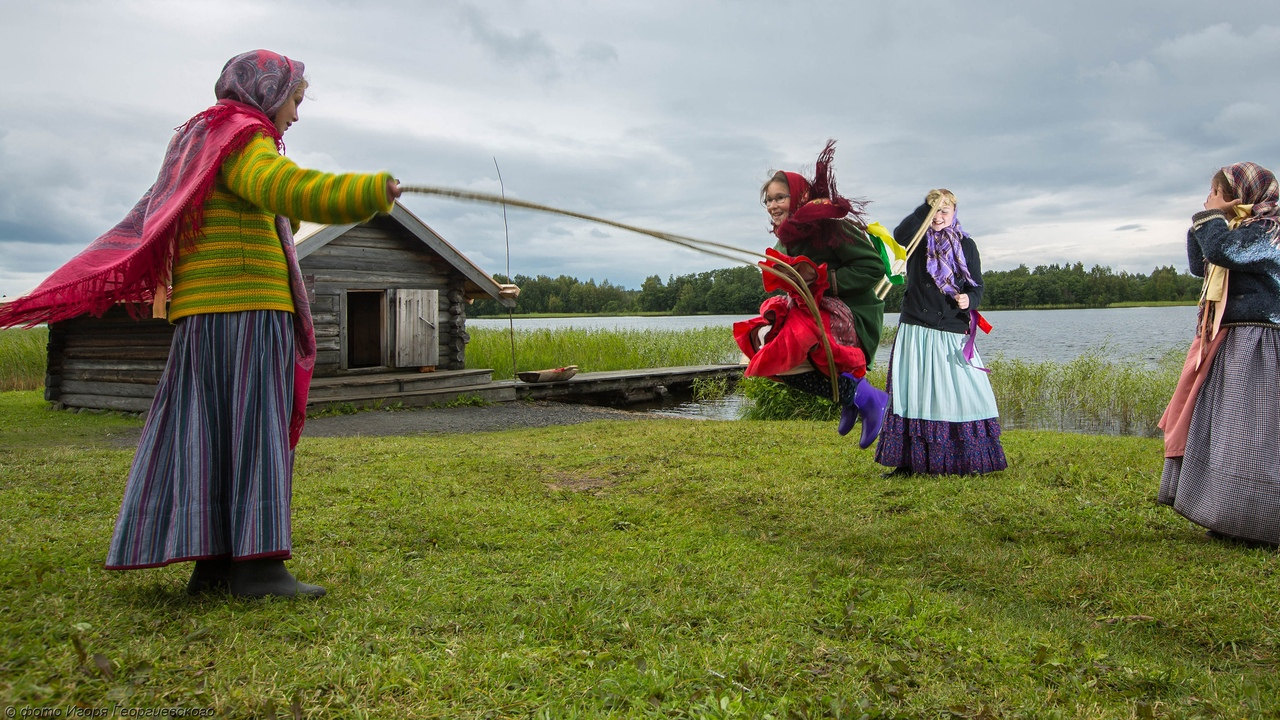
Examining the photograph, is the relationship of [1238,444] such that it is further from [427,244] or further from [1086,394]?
[427,244]

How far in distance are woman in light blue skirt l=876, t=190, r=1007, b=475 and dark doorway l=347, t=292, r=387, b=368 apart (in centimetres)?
1234

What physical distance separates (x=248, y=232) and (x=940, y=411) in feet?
17.3

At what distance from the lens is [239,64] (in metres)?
3.24

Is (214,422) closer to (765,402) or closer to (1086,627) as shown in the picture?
(1086,627)

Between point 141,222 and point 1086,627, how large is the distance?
4.26 meters

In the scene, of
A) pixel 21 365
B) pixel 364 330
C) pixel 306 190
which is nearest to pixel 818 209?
pixel 306 190

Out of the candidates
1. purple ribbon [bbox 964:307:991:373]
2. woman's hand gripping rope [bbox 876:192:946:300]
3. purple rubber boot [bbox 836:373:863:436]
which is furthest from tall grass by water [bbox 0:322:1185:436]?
purple rubber boot [bbox 836:373:863:436]

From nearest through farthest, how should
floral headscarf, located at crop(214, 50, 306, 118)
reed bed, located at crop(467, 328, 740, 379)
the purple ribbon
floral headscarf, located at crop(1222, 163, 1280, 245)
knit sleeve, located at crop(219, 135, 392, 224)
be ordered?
1. knit sleeve, located at crop(219, 135, 392, 224)
2. floral headscarf, located at crop(214, 50, 306, 118)
3. floral headscarf, located at crop(1222, 163, 1280, 245)
4. the purple ribbon
5. reed bed, located at crop(467, 328, 740, 379)

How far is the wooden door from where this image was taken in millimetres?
14312

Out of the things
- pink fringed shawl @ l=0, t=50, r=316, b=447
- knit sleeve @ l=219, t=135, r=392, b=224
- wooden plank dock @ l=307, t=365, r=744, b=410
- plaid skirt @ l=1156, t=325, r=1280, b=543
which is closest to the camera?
knit sleeve @ l=219, t=135, r=392, b=224

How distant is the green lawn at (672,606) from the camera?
8.54 feet

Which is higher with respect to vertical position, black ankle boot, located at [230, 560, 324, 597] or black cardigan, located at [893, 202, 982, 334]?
black cardigan, located at [893, 202, 982, 334]

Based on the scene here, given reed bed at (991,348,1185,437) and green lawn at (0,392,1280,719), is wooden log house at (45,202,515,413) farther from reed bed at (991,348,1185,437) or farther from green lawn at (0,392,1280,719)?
reed bed at (991,348,1185,437)

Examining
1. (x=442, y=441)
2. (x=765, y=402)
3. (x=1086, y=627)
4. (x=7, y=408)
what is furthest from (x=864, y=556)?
(x=7, y=408)
